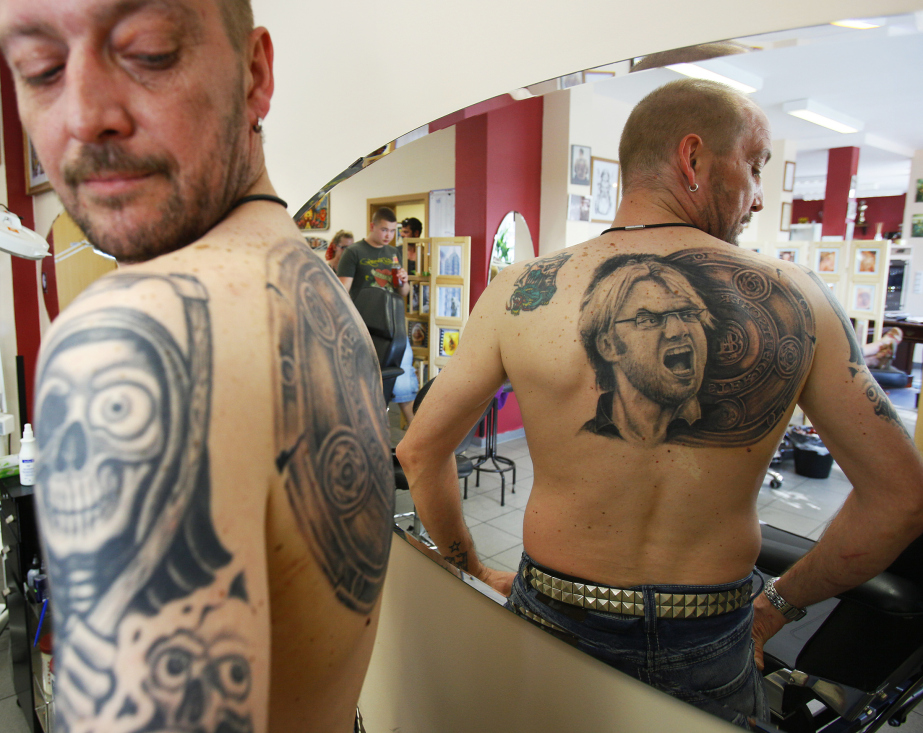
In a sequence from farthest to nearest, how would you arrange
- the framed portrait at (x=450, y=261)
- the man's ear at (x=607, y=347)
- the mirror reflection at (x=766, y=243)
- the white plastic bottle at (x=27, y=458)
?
the white plastic bottle at (x=27, y=458) → the framed portrait at (x=450, y=261) → the man's ear at (x=607, y=347) → the mirror reflection at (x=766, y=243)

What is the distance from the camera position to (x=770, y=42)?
0.74 meters

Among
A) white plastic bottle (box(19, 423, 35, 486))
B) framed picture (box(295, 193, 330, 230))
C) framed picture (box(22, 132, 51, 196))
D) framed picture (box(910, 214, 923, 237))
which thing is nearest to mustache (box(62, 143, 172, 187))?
framed picture (box(910, 214, 923, 237))

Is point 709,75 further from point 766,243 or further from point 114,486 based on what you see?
point 114,486

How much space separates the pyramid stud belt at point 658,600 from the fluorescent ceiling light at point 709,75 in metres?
0.75

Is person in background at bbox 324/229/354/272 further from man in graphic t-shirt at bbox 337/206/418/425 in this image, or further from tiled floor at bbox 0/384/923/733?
tiled floor at bbox 0/384/923/733

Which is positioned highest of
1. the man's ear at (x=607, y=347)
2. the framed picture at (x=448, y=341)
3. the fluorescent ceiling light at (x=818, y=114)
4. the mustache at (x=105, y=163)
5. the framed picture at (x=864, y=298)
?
the fluorescent ceiling light at (x=818, y=114)

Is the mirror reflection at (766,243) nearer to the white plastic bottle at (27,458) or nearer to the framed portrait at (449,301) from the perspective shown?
the framed portrait at (449,301)

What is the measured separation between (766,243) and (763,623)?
0.59m

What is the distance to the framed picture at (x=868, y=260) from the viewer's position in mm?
763

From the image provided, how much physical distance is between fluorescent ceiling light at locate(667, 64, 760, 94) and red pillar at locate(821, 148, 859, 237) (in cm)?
15

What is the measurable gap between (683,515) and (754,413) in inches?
7.3

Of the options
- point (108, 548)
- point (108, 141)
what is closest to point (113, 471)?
point (108, 548)

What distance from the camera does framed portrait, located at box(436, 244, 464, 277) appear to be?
1.23 metres

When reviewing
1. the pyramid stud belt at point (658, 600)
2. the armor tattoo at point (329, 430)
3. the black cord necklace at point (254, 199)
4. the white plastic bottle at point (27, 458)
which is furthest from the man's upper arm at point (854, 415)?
the white plastic bottle at point (27, 458)
